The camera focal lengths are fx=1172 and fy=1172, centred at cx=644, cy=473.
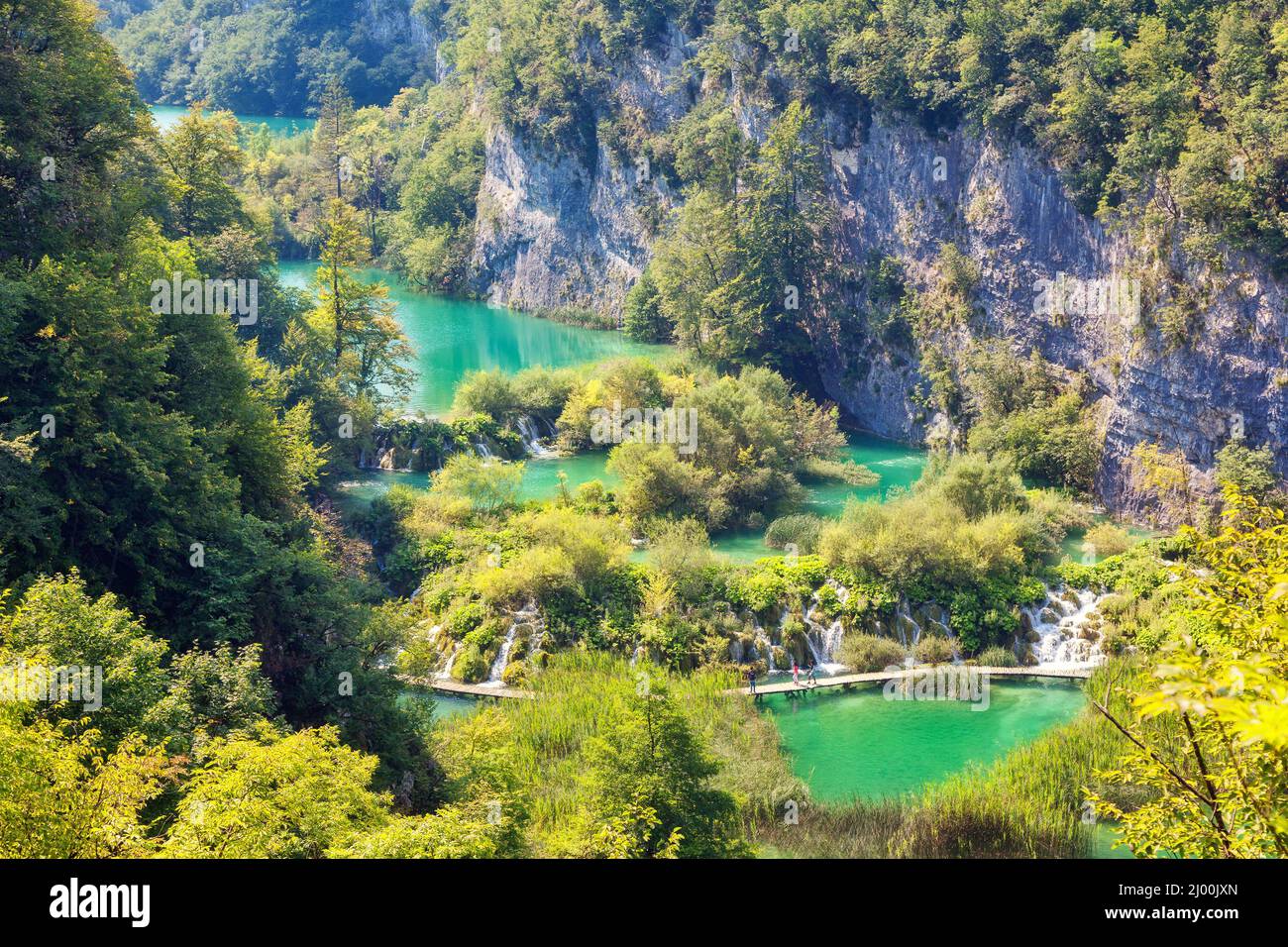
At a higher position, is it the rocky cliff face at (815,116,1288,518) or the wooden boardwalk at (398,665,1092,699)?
the rocky cliff face at (815,116,1288,518)

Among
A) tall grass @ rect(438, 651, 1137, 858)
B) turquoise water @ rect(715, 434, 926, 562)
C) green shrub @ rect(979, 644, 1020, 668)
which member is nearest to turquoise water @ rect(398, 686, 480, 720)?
tall grass @ rect(438, 651, 1137, 858)

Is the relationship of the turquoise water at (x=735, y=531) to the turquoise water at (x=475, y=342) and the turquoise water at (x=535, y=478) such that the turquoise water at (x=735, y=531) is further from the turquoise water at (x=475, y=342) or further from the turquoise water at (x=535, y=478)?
the turquoise water at (x=475, y=342)

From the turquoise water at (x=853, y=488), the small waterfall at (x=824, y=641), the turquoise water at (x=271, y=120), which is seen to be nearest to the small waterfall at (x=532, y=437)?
the turquoise water at (x=853, y=488)

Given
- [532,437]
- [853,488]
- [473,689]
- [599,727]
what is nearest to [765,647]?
[599,727]

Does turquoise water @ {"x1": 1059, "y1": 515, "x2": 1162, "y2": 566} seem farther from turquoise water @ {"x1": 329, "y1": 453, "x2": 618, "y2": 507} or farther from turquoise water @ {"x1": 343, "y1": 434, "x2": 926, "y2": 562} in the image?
turquoise water @ {"x1": 329, "y1": 453, "x2": 618, "y2": 507}

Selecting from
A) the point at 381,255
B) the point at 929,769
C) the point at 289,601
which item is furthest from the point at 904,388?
the point at 381,255
